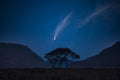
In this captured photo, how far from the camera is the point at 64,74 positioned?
16.4 m

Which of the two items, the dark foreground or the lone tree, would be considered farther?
the lone tree

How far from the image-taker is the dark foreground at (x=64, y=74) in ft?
51.8

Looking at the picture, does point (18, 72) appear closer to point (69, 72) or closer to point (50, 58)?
point (69, 72)

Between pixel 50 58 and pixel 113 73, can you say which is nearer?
pixel 113 73

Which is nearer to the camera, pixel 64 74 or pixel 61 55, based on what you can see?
pixel 64 74

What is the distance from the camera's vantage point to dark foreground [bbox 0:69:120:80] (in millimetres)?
15781

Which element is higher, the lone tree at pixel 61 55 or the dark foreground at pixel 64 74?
the lone tree at pixel 61 55

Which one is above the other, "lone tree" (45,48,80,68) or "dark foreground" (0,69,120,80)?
"lone tree" (45,48,80,68)

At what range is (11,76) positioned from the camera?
52.1ft

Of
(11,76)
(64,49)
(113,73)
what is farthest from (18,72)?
(64,49)

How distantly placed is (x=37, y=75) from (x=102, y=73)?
515 centimetres

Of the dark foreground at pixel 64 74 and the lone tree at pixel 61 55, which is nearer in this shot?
the dark foreground at pixel 64 74

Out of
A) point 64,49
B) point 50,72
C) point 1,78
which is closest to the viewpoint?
point 1,78

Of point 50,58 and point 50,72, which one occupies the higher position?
point 50,58
